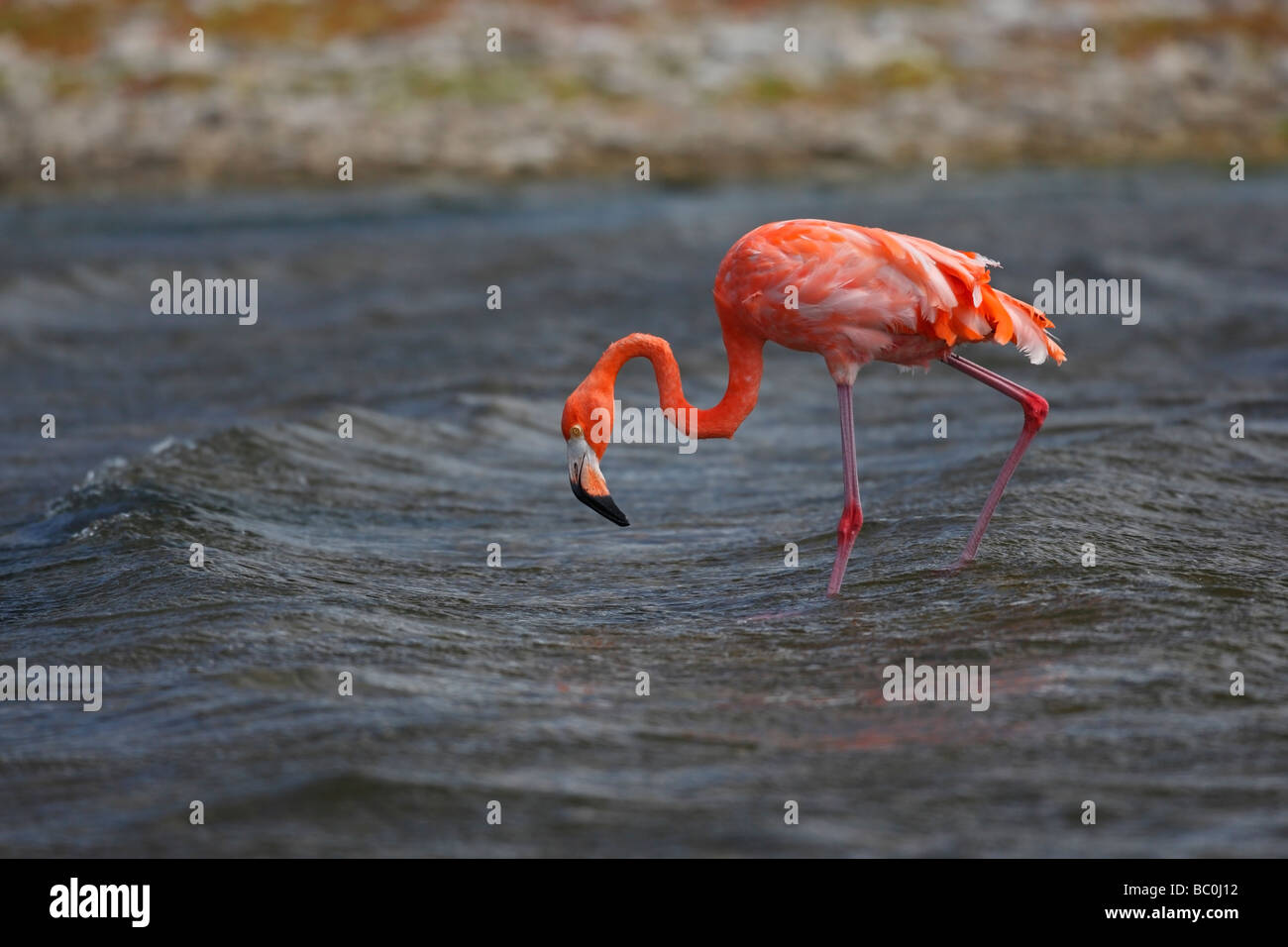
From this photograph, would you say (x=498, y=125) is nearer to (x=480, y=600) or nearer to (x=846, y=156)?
(x=846, y=156)

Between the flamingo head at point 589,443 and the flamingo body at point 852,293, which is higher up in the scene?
the flamingo body at point 852,293

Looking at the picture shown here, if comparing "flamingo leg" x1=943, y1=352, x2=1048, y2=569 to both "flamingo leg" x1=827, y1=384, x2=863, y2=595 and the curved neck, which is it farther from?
the curved neck

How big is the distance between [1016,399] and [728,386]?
1509 millimetres

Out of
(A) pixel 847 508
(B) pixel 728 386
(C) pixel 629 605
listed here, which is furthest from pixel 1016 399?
(C) pixel 629 605

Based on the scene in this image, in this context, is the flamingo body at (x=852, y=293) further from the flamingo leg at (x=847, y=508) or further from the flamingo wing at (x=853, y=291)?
the flamingo leg at (x=847, y=508)

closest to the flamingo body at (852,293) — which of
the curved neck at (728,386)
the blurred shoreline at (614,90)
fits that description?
the curved neck at (728,386)

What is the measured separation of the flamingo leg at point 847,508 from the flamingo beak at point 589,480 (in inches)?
49.3

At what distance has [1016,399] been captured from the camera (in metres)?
8.61

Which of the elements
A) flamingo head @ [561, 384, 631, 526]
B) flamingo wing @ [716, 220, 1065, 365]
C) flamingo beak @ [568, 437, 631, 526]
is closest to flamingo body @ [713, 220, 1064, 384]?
flamingo wing @ [716, 220, 1065, 365]

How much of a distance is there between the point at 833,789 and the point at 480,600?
3.12 m

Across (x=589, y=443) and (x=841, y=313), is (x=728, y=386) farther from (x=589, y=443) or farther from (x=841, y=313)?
(x=589, y=443)

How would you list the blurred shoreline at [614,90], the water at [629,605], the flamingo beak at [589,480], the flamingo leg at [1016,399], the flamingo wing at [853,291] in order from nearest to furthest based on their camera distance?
the water at [629,605]
the flamingo beak at [589,480]
the flamingo wing at [853,291]
the flamingo leg at [1016,399]
the blurred shoreline at [614,90]

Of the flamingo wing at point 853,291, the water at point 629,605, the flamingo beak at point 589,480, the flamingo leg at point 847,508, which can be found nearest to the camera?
the water at point 629,605

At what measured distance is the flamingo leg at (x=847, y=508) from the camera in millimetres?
8352
